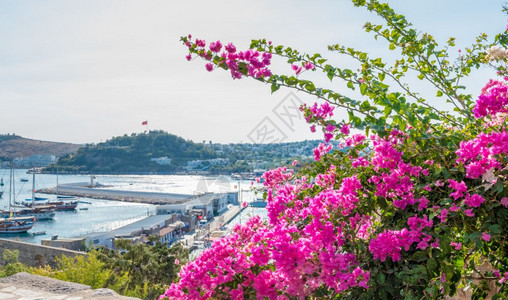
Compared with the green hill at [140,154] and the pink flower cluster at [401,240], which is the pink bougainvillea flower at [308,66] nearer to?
the pink flower cluster at [401,240]

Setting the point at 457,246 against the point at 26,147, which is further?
the point at 26,147

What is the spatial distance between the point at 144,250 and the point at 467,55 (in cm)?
700

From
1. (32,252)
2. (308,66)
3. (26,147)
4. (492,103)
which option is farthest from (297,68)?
(26,147)

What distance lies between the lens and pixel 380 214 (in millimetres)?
1531

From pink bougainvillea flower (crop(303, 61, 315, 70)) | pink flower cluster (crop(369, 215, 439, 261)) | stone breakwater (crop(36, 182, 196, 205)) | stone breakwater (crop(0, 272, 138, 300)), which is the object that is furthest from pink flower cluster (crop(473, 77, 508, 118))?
stone breakwater (crop(36, 182, 196, 205))

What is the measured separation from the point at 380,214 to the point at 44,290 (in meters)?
2.66

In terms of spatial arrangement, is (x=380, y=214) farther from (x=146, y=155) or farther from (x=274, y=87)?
A: (x=146, y=155)

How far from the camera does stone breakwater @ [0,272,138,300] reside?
2.83m

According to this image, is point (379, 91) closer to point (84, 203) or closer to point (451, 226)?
point (451, 226)

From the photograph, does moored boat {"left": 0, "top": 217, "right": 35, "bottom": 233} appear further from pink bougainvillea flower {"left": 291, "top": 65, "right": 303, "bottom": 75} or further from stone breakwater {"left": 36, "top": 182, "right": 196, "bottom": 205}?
pink bougainvillea flower {"left": 291, "top": 65, "right": 303, "bottom": 75}

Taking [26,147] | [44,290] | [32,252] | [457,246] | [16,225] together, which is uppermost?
[26,147]

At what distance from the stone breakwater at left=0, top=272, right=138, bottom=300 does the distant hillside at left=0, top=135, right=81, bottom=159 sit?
348ft

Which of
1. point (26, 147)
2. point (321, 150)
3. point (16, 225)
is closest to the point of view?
point (321, 150)

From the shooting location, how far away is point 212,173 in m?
74.7
